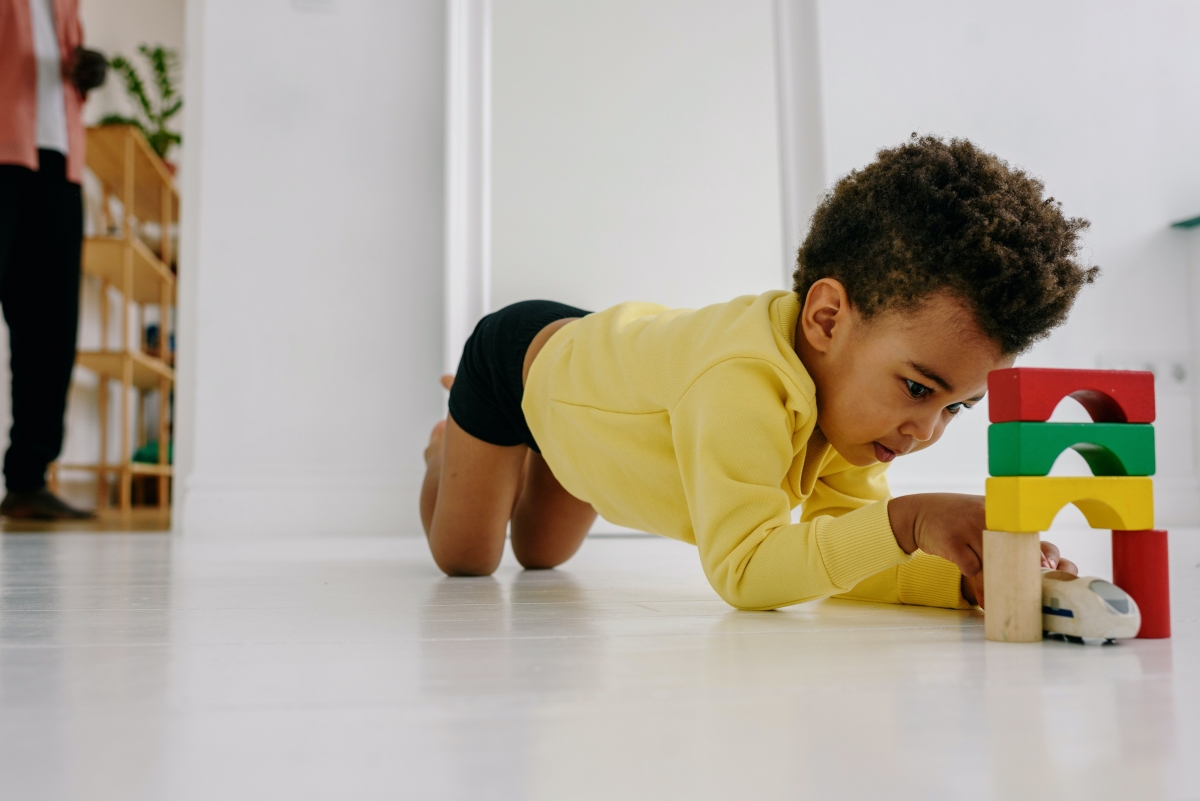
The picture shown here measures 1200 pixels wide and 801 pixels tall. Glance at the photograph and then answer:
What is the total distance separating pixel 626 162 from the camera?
228 centimetres

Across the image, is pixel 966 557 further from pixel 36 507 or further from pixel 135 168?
pixel 135 168

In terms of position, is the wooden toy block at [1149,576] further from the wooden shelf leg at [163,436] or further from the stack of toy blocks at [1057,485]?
the wooden shelf leg at [163,436]

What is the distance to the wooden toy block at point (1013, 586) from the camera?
605 mm

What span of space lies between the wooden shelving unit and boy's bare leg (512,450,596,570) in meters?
2.47

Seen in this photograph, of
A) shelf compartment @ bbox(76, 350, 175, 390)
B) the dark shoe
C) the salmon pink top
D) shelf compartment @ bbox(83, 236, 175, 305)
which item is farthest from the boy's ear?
shelf compartment @ bbox(76, 350, 175, 390)

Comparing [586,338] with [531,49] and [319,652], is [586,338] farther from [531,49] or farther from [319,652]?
[531,49]

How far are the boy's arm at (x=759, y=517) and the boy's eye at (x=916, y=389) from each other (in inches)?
3.4

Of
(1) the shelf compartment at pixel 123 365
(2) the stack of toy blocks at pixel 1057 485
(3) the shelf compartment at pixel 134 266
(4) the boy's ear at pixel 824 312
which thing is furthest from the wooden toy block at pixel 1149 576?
(1) the shelf compartment at pixel 123 365

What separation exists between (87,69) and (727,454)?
2163 mm

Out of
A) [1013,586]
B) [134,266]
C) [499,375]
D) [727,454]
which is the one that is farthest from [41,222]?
[1013,586]

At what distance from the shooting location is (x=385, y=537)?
86.2 inches

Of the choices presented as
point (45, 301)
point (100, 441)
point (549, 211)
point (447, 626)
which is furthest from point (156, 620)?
point (100, 441)

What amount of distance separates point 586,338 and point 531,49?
153 centimetres

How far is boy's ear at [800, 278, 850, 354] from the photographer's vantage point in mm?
816
